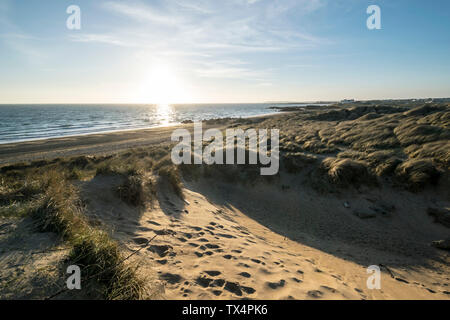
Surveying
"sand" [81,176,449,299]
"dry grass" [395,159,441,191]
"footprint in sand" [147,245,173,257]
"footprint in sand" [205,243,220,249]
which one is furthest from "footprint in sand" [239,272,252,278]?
"dry grass" [395,159,441,191]

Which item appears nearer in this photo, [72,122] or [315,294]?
[315,294]

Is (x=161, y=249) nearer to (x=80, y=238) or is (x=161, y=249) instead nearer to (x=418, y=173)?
(x=80, y=238)

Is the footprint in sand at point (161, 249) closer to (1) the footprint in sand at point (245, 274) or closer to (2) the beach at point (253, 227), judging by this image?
(2) the beach at point (253, 227)

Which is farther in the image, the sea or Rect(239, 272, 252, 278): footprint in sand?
the sea

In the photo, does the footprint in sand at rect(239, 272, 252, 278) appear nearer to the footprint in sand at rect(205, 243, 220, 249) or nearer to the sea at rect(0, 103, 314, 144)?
the footprint in sand at rect(205, 243, 220, 249)

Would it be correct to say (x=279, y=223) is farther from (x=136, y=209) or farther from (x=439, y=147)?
(x=439, y=147)

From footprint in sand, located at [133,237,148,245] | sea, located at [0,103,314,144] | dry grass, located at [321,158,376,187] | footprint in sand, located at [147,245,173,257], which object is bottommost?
footprint in sand, located at [147,245,173,257]

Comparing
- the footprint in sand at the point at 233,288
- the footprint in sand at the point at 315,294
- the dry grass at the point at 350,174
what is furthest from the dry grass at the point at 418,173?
the footprint in sand at the point at 233,288

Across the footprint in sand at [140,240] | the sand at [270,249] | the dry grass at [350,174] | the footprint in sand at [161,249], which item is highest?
the dry grass at [350,174]

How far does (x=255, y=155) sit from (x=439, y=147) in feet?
32.3

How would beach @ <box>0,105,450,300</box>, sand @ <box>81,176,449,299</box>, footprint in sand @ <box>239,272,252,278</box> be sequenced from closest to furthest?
1. beach @ <box>0,105,450,300</box>
2. sand @ <box>81,176,449,299</box>
3. footprint in sand @ <box>239,272,252,278</box>

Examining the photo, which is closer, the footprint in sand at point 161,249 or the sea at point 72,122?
the footprint in sand at point 161,249

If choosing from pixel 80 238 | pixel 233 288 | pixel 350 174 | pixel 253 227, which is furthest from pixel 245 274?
pixel 350 174

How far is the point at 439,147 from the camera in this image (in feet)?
37.2
